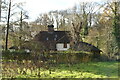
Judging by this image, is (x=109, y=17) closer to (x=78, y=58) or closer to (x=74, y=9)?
(x=74, y=9)

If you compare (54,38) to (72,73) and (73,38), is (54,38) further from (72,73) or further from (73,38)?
(72,73)

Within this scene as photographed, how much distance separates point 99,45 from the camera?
433 inches

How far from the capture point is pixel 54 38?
12984 millimetres

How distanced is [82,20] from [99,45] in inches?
72.3

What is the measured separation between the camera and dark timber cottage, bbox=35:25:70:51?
1091cm

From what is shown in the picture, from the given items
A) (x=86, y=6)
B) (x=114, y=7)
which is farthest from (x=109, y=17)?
(x=86, y=6)

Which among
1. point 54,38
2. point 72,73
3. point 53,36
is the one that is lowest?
point 72,73

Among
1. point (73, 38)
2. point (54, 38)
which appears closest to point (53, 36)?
point (54, 38)

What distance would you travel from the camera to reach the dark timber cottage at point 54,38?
10.9 m

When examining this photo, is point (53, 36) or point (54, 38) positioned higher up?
point (53, 36)

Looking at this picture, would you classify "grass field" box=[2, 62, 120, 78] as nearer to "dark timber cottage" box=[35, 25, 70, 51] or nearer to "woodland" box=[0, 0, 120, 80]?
"woodland" box=[0, 0, 120, 80]

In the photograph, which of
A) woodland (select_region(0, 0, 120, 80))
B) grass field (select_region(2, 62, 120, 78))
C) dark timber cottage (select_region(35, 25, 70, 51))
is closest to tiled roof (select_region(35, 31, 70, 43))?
dark timber cottage (select_region(35, 25, 70, 51))

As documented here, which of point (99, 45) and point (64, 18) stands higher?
point (64, 18)

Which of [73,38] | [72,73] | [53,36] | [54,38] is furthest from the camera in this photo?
[54,38]
